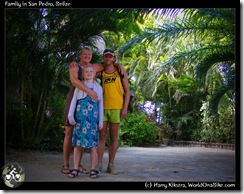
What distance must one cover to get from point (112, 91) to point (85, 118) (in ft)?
1.50

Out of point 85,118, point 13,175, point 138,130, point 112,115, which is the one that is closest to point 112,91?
point 112,115

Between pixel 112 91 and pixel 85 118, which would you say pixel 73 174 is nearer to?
pixel 85 118

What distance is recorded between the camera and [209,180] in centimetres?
281

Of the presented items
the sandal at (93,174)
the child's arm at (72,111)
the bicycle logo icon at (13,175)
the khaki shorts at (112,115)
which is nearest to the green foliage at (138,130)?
the khaki shorts at (112,115)

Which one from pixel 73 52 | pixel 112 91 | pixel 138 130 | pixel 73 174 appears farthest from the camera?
pixel 138 130

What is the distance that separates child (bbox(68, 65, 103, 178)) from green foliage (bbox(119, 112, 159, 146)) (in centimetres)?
579

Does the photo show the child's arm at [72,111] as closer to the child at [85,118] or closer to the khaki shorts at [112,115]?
the child at [85,118]

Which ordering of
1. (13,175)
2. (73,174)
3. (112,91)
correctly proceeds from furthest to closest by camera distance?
(112,91)
(73,174)
(13,175)

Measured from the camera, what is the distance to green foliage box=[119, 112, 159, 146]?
346 inches

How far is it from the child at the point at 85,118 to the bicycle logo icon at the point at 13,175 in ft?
1.42

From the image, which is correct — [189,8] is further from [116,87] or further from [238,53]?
[116,87]

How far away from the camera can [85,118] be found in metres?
2.85

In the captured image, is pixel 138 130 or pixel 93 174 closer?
pixel 93 174

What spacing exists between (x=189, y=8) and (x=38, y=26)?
90.4 inches
